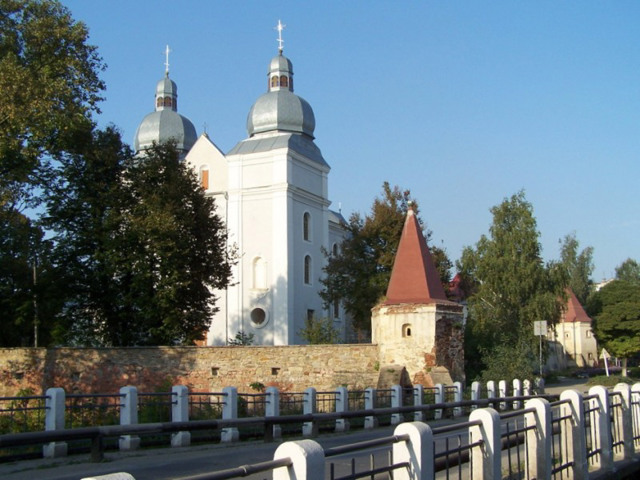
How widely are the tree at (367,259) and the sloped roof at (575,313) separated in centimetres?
3079

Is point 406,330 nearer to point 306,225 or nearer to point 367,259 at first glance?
point 367,259

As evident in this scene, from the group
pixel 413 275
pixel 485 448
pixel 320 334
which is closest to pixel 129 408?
pixel 485 448

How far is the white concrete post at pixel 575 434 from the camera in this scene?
9.46 meters

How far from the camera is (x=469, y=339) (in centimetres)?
3219

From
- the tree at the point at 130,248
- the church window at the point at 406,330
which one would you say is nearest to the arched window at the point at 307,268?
the tree at the point at 130,248

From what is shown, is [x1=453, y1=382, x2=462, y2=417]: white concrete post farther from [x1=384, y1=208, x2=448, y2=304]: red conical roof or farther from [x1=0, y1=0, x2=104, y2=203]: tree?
[x1=0, y1=0, x2=104, y2=203]: tree

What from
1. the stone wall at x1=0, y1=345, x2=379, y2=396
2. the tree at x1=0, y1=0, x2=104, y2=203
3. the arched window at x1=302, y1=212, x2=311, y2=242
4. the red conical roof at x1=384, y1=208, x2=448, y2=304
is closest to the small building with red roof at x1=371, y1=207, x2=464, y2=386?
the red conical roof at x1=384, y1=208, x2=448, y2=304

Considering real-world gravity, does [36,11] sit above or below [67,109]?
above

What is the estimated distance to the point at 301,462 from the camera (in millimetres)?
4742

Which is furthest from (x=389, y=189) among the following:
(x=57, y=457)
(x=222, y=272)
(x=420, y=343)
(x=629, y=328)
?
(x=57, y=457)

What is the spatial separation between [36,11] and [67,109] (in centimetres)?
301

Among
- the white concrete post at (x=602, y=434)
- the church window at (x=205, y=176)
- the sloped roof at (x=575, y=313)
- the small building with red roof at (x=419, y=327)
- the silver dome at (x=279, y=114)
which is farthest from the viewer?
the sloped roof at (x=575, y=313)

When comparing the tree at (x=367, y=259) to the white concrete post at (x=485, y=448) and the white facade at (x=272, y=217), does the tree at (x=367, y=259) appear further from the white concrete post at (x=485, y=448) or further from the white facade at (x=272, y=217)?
the white concrete post at (x=485, y=448)

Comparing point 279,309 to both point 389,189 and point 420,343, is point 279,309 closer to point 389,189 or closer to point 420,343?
point 389,189
